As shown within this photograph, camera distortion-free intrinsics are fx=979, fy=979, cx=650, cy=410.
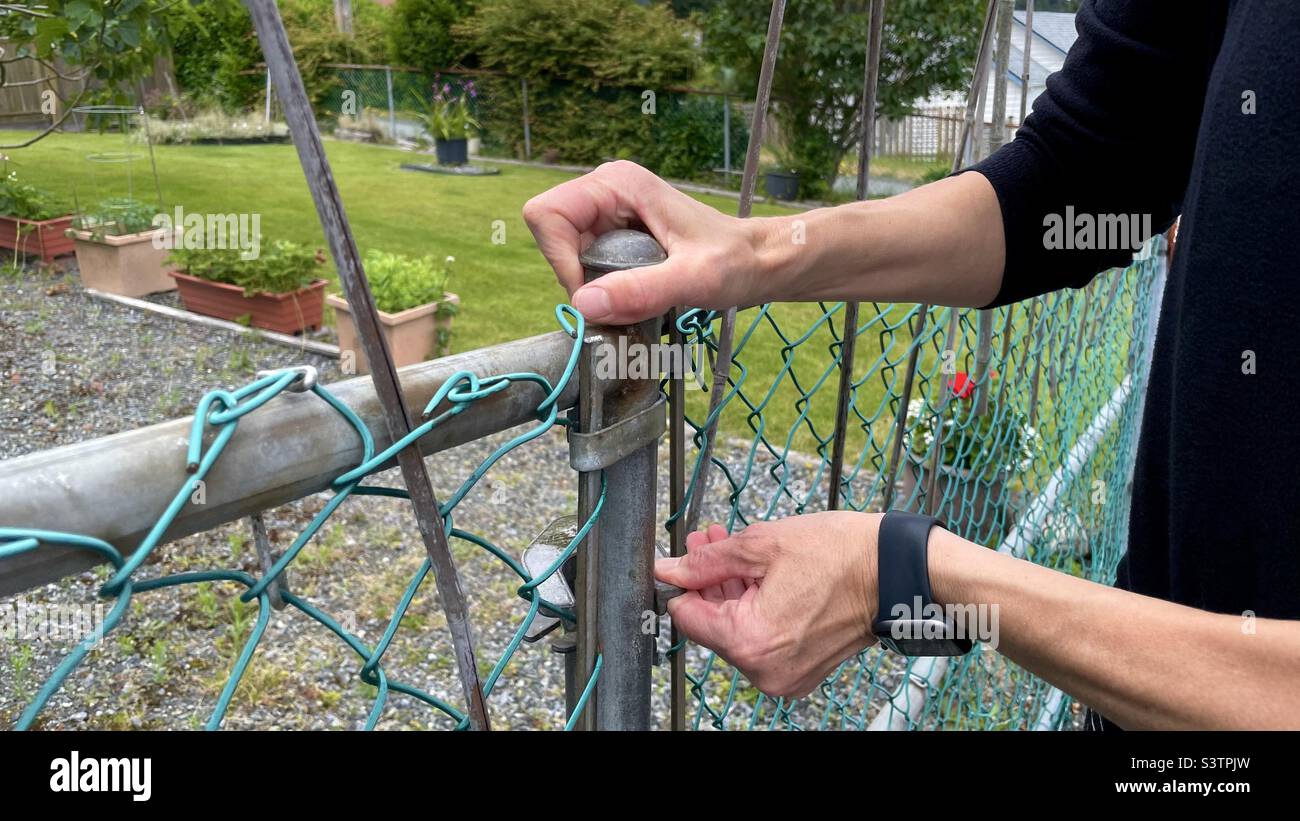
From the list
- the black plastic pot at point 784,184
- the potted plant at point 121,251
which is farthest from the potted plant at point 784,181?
the potted plant at point 121,251

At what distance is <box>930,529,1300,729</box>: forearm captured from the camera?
2.71ft

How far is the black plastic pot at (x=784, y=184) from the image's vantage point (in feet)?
43.7

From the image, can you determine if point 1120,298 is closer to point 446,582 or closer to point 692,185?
point 446,582

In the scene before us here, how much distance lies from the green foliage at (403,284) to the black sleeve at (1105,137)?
459 centimetres

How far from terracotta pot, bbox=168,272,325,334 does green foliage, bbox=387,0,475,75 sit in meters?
12.3

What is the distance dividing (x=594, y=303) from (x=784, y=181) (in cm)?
1291

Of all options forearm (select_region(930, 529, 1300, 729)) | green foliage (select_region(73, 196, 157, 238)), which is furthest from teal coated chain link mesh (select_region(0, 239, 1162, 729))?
green foliage (select_region(73, 196, 157, 238))

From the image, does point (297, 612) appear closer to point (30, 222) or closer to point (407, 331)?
point (407, 331)

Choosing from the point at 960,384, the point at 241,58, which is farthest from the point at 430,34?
the point at 960,384

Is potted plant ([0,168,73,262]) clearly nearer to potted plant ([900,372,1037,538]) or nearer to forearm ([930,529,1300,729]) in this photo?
potted plant ([900,372,1037,538])

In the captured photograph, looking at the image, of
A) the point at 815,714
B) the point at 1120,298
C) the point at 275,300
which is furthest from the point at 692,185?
the point at 815,714
